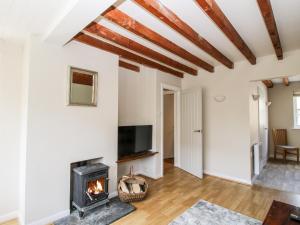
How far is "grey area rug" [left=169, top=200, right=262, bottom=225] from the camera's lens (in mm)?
2205

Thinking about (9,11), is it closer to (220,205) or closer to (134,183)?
(134,183)

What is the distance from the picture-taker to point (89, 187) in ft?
7.88

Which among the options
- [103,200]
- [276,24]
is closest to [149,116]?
[103,200]

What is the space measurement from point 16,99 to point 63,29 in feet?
4.02

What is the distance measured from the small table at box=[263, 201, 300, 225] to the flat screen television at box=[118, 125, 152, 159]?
2.22 m

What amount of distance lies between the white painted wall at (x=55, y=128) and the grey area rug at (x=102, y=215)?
15 cm

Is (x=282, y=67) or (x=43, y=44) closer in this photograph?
(x=43, y=44)

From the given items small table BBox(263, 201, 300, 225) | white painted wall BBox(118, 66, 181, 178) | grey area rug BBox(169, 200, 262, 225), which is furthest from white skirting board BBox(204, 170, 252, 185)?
small table BBox(263, 201, 300, 225)

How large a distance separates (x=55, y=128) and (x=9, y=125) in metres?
0.64

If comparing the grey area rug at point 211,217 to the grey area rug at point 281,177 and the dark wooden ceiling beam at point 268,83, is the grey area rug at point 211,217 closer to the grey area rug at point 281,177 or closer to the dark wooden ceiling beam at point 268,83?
the grey area rug at point 281,177

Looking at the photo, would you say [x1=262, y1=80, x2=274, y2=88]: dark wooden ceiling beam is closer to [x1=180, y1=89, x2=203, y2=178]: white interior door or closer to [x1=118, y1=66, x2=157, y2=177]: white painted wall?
[x1=180, y1=89, x2=203, y2=178]: white interior door

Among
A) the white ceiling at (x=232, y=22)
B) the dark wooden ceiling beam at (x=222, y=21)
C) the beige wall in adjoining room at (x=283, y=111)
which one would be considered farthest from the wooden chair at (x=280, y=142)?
the dark wooden ceiling beam at (x=222, y=21)

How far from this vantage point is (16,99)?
2.41 meters

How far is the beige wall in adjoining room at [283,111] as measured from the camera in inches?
217
